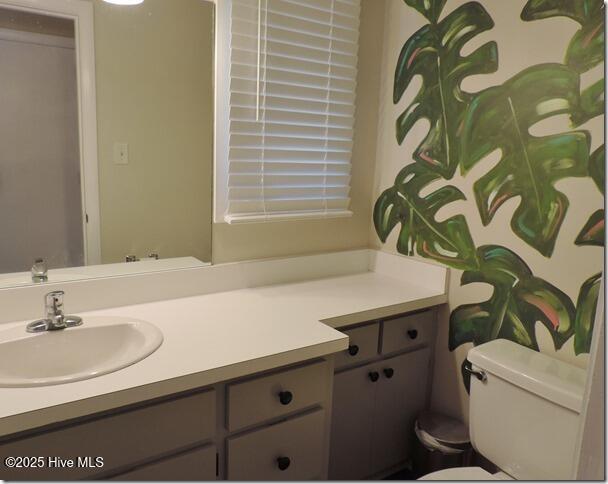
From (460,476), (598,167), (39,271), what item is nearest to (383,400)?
(460,476)

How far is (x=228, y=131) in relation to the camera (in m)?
1.80

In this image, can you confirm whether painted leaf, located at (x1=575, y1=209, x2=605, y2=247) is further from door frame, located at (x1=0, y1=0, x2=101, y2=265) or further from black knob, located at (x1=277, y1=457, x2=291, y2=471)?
door frame, located at (x1=0, y1=0, x2=101, y2=265)

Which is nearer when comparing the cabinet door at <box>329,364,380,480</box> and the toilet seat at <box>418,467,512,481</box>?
the toilet seat at <box>418,467,512,481</box>

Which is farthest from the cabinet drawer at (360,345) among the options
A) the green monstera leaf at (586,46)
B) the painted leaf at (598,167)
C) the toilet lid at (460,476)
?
the green monstera leaf at (586,46)

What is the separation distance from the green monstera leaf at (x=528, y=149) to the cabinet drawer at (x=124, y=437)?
1.21 meters

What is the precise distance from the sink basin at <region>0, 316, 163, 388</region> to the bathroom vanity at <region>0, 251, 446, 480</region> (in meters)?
0.06

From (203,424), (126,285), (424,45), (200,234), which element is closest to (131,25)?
(200,234)

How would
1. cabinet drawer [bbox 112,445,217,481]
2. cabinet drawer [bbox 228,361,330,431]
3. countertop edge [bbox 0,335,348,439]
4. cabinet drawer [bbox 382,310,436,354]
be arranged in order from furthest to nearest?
1. cabinet drawer [bbox 382,310,436,354]
2. cabinet drawer [bbox 228,361,330,431]
3. cabinet drawer [bbox 112,445,217,481]
4. countertop edge [bbox 0,335,348,439]

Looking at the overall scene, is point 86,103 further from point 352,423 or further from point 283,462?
point 352,423

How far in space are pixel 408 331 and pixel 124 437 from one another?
1152 millimetres

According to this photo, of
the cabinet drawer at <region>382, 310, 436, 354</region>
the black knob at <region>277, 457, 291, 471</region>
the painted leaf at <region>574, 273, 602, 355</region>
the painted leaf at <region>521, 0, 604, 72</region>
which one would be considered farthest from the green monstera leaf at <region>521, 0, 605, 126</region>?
the black knob at <region>277, 457, 291, 471</region>

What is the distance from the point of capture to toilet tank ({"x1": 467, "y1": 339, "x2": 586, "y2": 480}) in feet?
4.43

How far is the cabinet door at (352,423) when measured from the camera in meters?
1.79

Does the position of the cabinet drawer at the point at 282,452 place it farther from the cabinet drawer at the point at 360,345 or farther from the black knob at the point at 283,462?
the cabinet drawer at the point at 360,345
